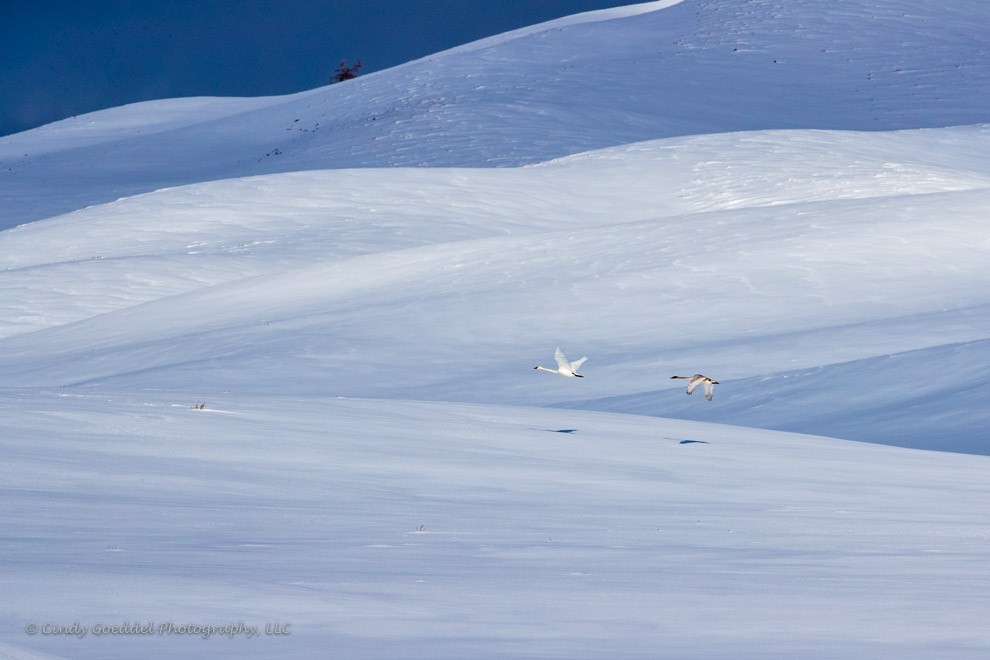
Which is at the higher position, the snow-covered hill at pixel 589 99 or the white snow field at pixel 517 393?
the snow-covered hill at pixel 589 99

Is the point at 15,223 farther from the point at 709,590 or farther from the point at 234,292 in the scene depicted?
the point at 709,590

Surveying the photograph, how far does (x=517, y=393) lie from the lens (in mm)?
8211

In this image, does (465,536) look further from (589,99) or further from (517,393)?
(589,99)

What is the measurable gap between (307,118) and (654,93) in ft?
26.0

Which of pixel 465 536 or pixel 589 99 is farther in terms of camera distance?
pixel 589 99

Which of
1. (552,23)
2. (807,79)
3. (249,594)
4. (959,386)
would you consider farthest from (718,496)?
(552,23)

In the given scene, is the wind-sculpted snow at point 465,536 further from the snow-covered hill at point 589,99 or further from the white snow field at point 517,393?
the snow-covered hill at point 589,99

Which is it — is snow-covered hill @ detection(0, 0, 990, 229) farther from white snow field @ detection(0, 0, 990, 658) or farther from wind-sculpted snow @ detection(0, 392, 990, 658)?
wind-sculpted snow @ detection(0, 392, 990, 658)

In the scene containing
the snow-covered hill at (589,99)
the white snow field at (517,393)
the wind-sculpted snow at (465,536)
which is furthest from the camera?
the snow-covered hill at (589,99)

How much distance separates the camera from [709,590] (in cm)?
284

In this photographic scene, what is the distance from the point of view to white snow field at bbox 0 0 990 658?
2553 mm

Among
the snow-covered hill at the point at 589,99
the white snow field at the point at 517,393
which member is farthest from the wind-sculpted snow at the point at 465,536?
the snow-covered hill at the point at 589,99

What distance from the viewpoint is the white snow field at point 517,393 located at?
8.38 feet

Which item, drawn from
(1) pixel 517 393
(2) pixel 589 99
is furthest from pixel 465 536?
(2) pixel 589 99
